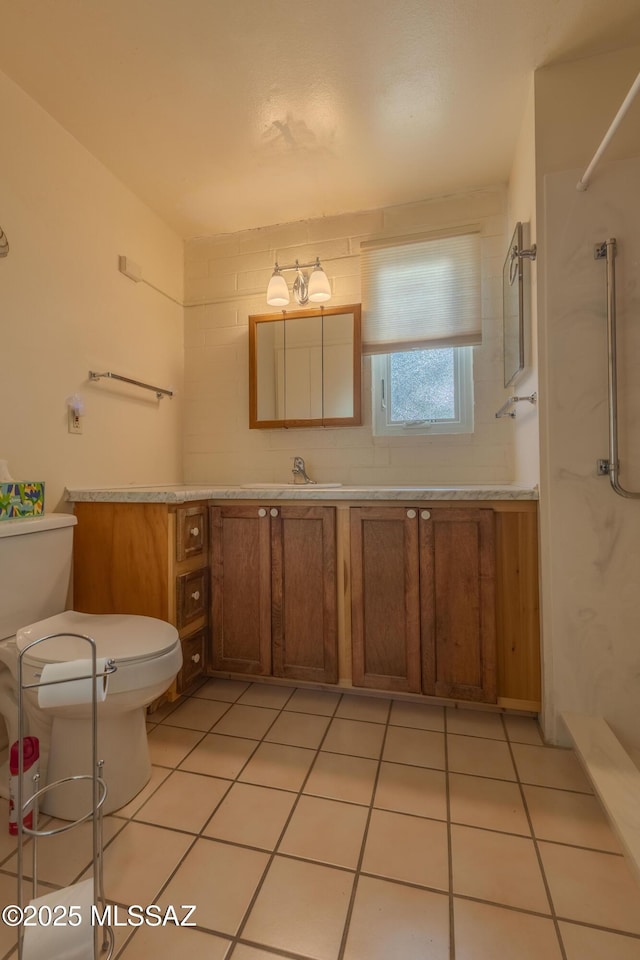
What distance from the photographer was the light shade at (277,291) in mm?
2264

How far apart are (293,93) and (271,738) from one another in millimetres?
2295

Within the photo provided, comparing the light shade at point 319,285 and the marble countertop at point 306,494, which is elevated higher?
the light shade at point 319,285

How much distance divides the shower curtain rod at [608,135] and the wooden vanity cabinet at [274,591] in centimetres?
136

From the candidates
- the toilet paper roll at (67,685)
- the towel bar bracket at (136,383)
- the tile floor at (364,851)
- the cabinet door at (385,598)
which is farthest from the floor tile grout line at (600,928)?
the towel bar bracket at (136,383)

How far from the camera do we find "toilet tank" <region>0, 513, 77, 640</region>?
4.36ft

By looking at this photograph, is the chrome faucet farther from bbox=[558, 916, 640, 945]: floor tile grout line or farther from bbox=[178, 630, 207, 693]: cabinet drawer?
bbox=[558, 916, 640, 945]: floor tile grout line

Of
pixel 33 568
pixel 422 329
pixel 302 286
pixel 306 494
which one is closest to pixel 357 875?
pixel 306 494

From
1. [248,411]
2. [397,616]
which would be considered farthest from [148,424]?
[397,616]

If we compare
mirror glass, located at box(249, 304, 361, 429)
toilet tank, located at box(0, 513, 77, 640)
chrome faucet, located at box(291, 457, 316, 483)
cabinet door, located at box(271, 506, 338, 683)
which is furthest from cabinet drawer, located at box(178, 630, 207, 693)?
mirror glass, located at box(249, 304, 361, 429)

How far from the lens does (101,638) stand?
1.30 metres

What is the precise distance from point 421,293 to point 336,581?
1446 millimetres

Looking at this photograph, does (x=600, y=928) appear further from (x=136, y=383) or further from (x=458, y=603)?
(x=136, y=383)

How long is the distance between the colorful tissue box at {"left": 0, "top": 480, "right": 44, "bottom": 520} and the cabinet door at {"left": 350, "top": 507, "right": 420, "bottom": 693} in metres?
1.13

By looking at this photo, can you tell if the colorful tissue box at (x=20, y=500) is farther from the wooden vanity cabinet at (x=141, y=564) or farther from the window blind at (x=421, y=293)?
the window blind at (x=421, y=293)
